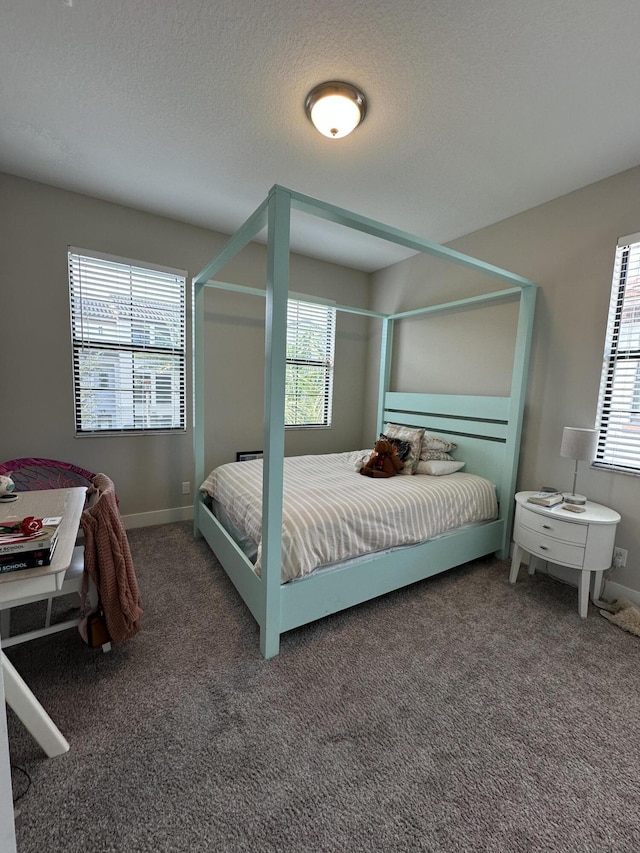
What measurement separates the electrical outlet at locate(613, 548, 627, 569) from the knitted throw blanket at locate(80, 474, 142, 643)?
9.28 feet

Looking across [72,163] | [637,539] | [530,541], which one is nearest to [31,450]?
[72,163]

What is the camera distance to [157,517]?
10.5 feet

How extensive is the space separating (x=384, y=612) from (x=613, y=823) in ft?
3.75

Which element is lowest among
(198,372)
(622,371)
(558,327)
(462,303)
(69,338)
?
(198,372)

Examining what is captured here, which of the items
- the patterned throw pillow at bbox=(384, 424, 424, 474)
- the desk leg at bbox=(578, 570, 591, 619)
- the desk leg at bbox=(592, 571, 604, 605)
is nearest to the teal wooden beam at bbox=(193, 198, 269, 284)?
the patterned throw pillow at bbox=(384, 424, 424, 474)

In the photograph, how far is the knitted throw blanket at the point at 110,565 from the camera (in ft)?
4.99

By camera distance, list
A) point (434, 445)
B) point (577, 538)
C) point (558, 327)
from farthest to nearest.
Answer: point (434, 445)
point (558, 327)
point (577, 538)

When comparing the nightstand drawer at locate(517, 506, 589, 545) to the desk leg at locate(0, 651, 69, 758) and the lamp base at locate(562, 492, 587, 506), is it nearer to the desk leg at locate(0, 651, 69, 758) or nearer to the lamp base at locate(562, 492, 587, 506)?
the lamp base at locate(562, 492, 587, 506)

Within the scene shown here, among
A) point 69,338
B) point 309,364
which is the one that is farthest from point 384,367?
point 69,338

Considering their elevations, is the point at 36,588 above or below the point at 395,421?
below

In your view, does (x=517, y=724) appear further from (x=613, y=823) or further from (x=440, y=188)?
(x=440, y=188)

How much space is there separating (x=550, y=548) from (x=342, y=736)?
5.30 feet

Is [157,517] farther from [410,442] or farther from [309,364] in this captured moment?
[410,442]

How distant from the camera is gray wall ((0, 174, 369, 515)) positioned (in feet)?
8.36
